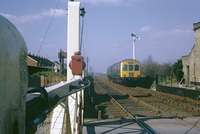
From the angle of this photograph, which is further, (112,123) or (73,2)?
(73,2)

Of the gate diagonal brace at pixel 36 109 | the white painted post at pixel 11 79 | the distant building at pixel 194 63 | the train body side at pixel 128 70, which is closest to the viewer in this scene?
the white painted post at pixel 11 79

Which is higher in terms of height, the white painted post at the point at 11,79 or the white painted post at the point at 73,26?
the white painted post at the point at 73,26

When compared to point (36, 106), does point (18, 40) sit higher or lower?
higher

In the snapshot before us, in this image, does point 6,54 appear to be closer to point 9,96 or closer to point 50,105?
point 9,96

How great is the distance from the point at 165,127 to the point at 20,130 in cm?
696

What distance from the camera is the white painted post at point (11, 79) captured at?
2.44 ft

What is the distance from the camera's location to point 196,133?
6.36 m

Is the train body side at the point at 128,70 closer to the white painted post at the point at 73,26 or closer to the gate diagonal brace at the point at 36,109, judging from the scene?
the white painted post at the point at 73,26

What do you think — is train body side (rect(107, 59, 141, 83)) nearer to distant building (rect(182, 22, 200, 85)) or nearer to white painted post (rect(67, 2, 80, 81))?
distant building (rect(182, 22, 200, 85))

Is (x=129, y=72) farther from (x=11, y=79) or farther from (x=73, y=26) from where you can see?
(x=11, y=79)

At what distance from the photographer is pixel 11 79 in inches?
31.9

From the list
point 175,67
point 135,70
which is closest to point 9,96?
point 135,70

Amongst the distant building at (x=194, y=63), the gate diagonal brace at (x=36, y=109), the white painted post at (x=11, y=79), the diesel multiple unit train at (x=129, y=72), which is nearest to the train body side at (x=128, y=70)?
the diesel multiple unit train at (x=129, y=72)

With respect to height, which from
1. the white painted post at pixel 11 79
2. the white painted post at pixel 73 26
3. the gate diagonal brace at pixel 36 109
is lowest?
the gate diagonal brace at pixel 36 109
